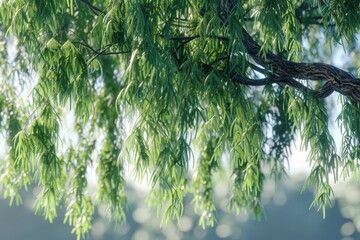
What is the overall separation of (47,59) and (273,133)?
2.32m

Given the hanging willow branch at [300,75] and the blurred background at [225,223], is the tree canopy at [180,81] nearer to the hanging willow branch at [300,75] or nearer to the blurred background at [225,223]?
the hanging willow branch at [300,75]

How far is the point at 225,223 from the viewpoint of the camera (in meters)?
21.6

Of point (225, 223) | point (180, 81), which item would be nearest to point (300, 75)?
point (180, 81)

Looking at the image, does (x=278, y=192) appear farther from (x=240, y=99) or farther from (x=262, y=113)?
(x=240, y=99)

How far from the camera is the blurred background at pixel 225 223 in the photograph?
20.6 meters

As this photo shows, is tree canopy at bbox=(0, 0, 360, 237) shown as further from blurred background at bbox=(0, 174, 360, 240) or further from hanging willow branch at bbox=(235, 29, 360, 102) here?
blurred background at bbox=(0, 174, 360, 240)

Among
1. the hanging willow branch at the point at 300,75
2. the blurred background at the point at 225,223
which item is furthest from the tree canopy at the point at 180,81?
the blurred background at the point at 225,223

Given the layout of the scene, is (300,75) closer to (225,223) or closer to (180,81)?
(180,81)

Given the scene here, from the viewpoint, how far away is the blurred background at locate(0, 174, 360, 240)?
67.5ft

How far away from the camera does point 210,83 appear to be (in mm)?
4227

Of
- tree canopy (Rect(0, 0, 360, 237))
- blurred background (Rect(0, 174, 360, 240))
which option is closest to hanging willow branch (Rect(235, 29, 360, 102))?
tree canopy (Rect(0, 0, 360, 237))

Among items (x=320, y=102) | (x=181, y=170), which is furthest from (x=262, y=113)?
(x=181, y=170)

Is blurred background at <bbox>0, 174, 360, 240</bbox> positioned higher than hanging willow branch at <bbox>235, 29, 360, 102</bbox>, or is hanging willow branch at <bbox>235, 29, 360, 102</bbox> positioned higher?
blurred background at <bbox>0, 174, 360, 240</bbox>

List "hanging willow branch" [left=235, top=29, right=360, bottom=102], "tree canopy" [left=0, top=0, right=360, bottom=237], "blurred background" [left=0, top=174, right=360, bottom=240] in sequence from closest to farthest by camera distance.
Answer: "tree canopy" [left=0, top=0, right=360, bottom=237] < "hanging willow branch" [left=235, top=29, right=360, bottom=102] < "blurred background" [left=0, top=174, right=360, bottom=240]
